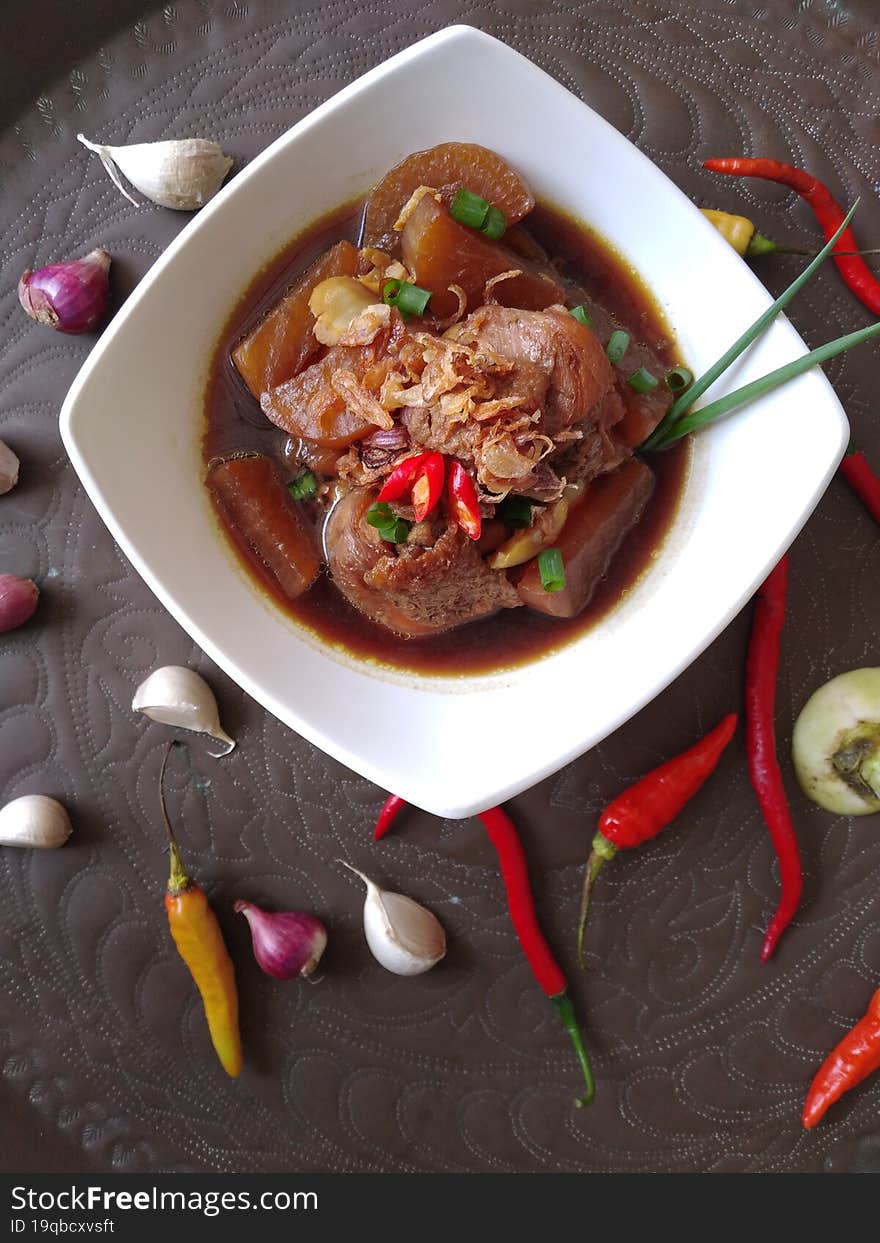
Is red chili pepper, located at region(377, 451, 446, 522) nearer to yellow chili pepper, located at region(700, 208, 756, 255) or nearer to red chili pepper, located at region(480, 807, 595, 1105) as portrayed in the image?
red chili pepper, located at region(480, 807, 595, 1105)

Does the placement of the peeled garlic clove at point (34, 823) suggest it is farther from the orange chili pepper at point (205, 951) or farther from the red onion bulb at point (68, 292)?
the red onion bulb at point (68, 292)

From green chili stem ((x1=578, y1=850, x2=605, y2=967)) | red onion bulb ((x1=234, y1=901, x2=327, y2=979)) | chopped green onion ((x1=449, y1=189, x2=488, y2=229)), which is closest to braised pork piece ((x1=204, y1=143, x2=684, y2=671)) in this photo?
chopped green onion ((x1=449, y1=189, x2=488, y2=229))

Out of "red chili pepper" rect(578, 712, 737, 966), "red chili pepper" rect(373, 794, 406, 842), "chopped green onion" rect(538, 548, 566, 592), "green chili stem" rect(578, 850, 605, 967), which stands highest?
"chopped green onion" rect(538, 548, 566, 592)

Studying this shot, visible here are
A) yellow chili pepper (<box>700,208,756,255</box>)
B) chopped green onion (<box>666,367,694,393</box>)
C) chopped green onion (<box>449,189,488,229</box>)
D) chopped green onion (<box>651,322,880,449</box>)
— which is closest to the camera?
chopped green onion (<box>651,322,880,449</box>)

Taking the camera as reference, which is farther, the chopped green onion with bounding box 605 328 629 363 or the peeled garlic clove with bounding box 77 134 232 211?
the peeled garlic clove with bounding box 77 134 232 211

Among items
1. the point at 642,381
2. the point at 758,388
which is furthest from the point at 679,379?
the point at 758,388

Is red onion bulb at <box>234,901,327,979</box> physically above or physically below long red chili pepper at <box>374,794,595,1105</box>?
below

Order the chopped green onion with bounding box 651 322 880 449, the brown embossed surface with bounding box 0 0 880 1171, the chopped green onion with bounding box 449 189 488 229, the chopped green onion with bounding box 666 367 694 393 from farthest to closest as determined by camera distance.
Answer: the brown embossed surface with bounding box 0 0 880 1171, the chopped green onion with bounding box 666 367 694 393, the chopped green onion with bounding box 449 189 488 229, the chopped green onion with bounding box 651 322 880 449
